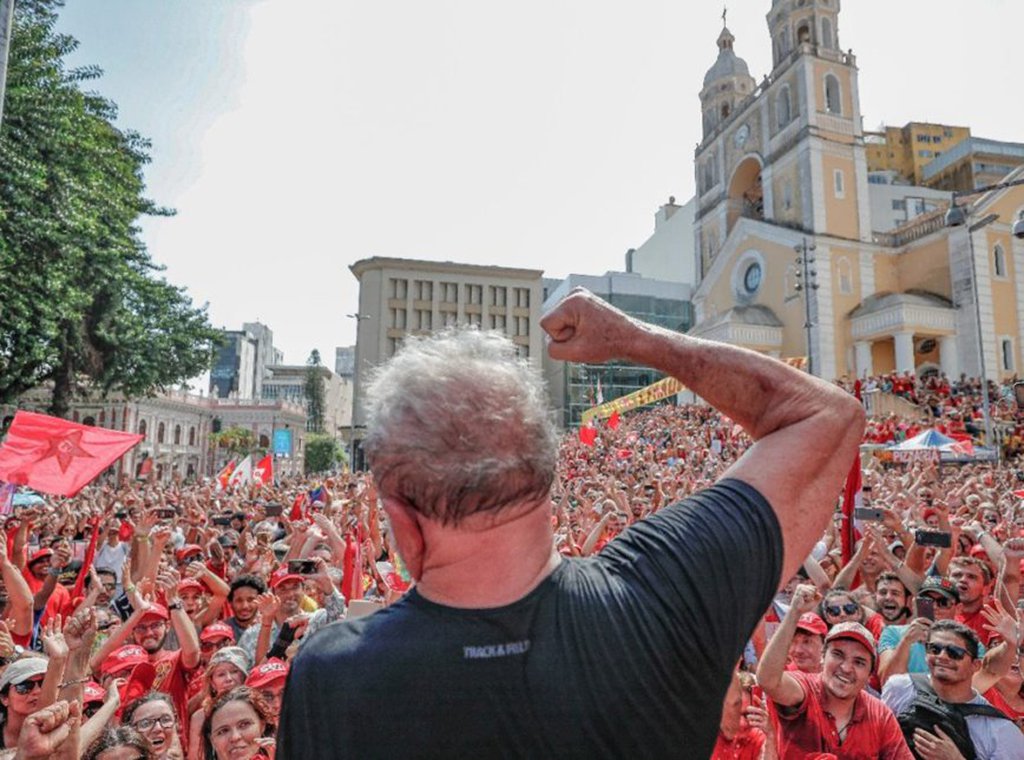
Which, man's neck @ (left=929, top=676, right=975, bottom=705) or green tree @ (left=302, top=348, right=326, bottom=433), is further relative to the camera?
green tree @ (left=302, top=348, right=326, bottom=433)

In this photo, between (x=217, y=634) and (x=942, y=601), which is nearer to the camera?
(x=217, y=634)

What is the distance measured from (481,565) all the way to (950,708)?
361 centimetres

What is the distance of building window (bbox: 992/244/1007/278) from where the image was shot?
33.3m

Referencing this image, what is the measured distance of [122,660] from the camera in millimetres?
4457

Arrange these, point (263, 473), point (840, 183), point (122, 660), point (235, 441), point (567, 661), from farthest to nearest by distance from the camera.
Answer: point (235, 441), point (840, 183), point (263, 473), point (122, 660), point (567, 661)

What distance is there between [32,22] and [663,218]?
6058cm

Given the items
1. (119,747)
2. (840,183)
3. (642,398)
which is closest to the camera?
(119,747)

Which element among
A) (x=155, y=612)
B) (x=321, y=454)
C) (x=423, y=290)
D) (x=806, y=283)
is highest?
(x=423, y=290)

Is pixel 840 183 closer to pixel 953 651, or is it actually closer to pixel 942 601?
pixel 942 601

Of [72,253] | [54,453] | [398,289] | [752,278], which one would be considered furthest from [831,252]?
[54,453]

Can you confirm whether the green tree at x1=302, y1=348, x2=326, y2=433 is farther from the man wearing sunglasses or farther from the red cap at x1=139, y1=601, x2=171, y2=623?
the man wearing sunglasses

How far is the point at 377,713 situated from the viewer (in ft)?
3.37

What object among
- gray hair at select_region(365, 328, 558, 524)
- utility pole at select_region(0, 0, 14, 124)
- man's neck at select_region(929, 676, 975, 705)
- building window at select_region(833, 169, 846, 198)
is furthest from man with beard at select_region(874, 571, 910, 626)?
building window at select_region(833, 169, 846, 198)

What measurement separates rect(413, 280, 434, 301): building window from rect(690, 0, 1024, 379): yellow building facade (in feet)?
82.6
